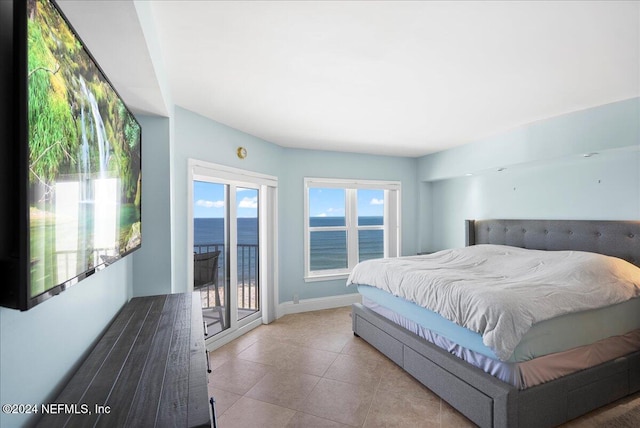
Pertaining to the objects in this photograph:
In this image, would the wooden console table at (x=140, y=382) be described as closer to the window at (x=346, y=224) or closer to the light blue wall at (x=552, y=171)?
the window at (x=346, y=224)

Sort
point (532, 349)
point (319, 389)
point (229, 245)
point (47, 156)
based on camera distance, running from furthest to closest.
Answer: point (229, 245) < point (319, 389) < point (532, 349) < point (47, 156)

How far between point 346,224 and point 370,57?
3218mm

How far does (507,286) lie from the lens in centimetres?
218

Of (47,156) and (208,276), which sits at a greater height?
(47,156)

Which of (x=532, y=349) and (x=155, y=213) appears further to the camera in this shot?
(x=155, y=213)

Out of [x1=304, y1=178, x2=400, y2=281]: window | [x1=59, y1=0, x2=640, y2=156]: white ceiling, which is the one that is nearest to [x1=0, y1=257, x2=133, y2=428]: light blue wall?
[x1=59, y1=0, x2=640, y2=156]: white ceiling

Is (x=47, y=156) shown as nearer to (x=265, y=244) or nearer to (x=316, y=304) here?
(x=265, y=244)

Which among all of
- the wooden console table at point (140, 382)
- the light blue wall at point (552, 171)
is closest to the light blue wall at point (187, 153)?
the wooden console table at point (140, 382)

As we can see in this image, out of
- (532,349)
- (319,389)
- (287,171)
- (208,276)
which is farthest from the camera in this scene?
(287,171)

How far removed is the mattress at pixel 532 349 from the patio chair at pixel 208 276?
6.94ft

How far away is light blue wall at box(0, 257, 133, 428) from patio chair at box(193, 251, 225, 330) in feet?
5.31

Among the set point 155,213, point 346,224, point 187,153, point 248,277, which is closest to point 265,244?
point 248,277

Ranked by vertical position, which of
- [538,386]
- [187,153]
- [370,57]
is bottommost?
[538,386]

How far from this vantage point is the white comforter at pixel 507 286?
181 centimetres
